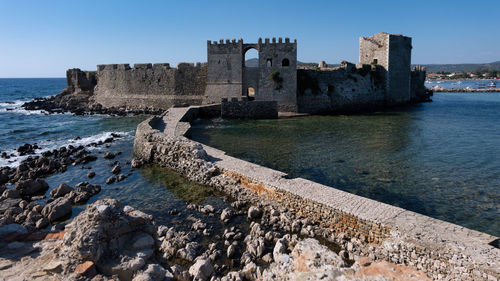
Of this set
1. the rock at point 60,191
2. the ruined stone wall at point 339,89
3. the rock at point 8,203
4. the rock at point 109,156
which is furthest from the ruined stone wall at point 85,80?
the rock at point 8,203

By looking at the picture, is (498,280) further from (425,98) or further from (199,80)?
(425,98)

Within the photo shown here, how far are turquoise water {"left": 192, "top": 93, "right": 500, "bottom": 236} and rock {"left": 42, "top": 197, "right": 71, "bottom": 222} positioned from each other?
6.89 m

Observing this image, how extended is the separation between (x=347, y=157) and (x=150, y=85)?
22695mm

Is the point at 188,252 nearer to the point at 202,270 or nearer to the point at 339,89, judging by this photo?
the point at 202,270

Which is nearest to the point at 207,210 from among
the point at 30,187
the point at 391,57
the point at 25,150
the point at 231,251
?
the point at 231,251

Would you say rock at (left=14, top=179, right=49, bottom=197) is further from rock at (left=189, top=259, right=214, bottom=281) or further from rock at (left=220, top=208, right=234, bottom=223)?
rock at (left=189, top=259, right=214, bottom=281)

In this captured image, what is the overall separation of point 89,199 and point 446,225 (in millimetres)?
9661

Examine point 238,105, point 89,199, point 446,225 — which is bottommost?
point 89,199

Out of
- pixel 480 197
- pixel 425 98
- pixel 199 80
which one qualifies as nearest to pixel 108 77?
pixel 199 80

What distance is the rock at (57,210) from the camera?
8820 mm

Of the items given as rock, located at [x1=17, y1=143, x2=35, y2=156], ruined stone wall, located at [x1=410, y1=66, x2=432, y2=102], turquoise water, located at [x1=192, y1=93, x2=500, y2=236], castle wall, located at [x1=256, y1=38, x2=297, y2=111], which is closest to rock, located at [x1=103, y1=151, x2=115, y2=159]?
turquoise water, located at [x1=192, y1=93, x2=500, y2=236]

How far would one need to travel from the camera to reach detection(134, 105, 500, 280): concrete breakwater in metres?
5.14

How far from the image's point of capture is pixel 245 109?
25.4 metres

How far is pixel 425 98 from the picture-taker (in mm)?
42250
